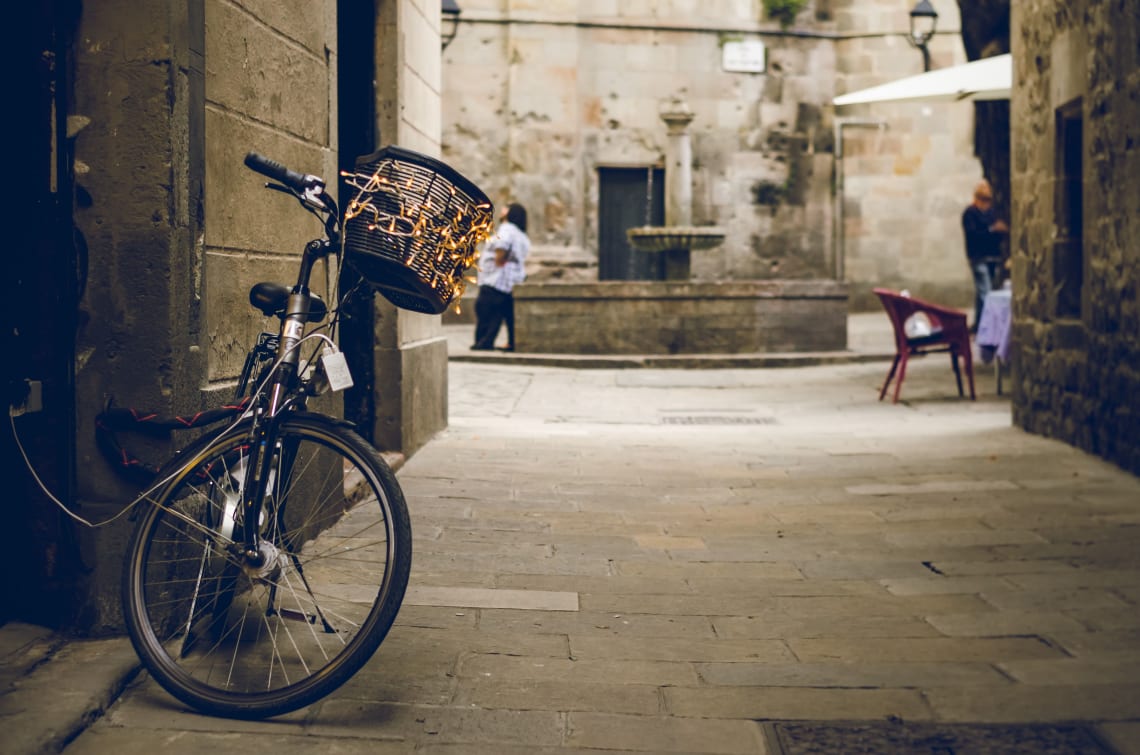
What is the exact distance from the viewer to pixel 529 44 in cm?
2095

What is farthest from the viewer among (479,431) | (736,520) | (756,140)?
(756,140)

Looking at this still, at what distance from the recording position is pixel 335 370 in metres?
3.11

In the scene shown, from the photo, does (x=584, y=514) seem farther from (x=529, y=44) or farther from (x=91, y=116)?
(x=529, y=44)

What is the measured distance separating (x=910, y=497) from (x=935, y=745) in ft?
11.0

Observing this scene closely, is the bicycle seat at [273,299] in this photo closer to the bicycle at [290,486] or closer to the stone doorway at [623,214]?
the bicycle at [290,486]

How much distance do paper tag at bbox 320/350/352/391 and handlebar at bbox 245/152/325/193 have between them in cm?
43

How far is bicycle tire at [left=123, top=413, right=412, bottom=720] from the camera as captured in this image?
9.68 feet

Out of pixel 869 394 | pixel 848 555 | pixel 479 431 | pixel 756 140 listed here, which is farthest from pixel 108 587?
pixel 756 140

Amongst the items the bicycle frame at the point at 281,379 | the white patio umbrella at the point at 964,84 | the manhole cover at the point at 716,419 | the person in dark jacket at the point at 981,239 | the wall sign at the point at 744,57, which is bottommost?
the manhole cover at the point at 716,419

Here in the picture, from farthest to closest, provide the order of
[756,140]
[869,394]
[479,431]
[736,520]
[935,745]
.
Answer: [756,140] < [869,394] < [479,431] < [736,520] < [935,745]

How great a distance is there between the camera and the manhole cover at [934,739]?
9.32ft

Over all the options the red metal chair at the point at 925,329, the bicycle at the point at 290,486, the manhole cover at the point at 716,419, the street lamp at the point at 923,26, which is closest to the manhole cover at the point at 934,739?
the bicycle at the point at 290,486

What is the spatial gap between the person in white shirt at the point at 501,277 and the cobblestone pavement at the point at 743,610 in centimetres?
718

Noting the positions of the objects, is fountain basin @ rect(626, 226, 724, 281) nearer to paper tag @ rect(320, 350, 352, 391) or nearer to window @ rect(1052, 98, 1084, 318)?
window @ rect(1052, 98, 1084, 318)
